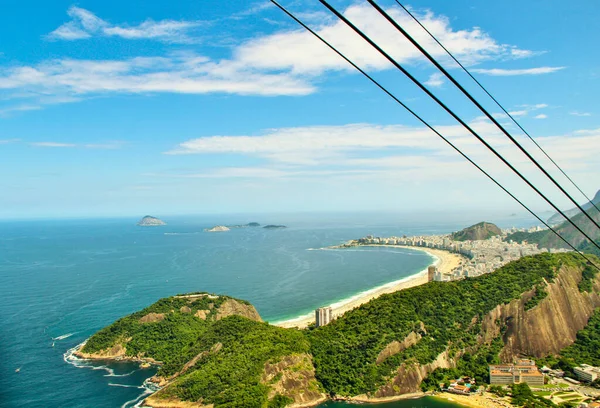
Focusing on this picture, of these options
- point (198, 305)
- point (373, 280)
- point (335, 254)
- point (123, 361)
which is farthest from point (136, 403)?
point (335, 254)

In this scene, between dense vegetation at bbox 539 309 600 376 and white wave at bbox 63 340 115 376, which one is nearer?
dense vegetation at bbox 539 309 600 376

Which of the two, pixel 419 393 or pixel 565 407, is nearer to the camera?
A: pixel 565 407

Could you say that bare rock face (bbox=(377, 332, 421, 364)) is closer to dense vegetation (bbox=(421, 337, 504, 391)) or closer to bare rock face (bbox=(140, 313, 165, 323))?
dense vegetation (bbox=(421, 337, 504, 391))

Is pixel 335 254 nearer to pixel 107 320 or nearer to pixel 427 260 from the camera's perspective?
pixel 427 260

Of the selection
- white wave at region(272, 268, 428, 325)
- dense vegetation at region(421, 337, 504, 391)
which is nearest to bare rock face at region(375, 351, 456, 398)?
dense vegetation at region(421, 337, 504, 391)

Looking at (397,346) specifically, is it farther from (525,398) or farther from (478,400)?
(525,398)

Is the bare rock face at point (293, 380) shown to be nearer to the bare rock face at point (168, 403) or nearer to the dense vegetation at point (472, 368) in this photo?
the bare rock face at point (168, 403)
